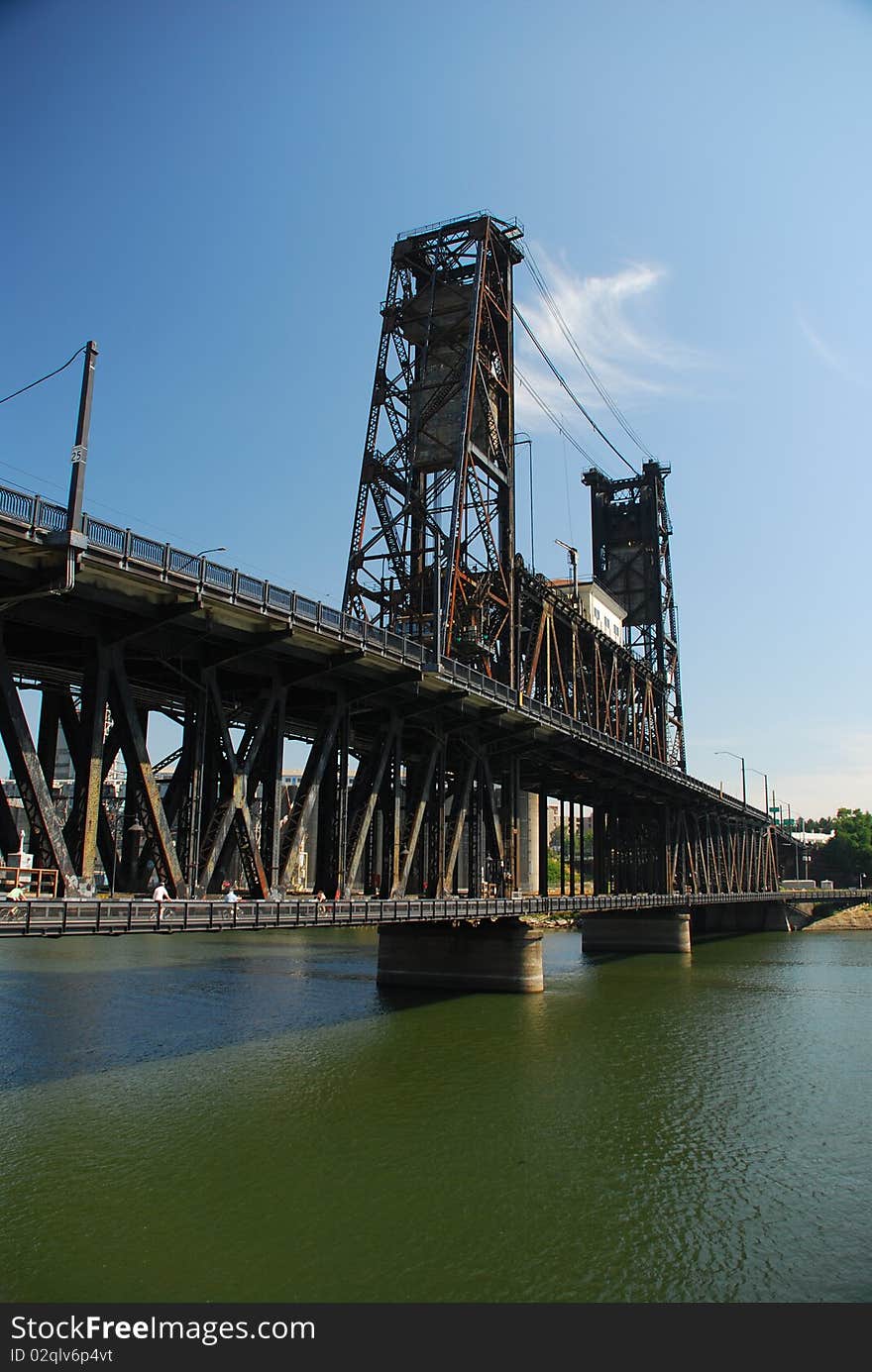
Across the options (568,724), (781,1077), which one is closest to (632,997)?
(568,724)

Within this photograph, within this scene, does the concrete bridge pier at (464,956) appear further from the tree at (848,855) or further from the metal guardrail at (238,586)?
the tree at (848,855)

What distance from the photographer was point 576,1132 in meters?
26.5

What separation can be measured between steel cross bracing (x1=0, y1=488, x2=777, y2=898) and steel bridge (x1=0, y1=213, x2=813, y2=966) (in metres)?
0.09

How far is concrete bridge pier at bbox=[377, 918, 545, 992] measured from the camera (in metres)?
52.0

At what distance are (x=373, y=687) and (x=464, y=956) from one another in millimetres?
19085

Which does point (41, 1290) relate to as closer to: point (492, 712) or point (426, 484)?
point (492, 712)

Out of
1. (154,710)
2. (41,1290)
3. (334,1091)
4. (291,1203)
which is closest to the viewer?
(41,1290)

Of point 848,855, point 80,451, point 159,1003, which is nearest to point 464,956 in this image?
point 159,1003

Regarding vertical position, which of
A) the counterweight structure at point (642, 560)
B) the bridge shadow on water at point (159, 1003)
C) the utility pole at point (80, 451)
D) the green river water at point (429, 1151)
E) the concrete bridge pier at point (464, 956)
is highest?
the counterweight structure at point (642, 560)

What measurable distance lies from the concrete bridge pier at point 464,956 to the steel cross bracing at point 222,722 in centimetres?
244

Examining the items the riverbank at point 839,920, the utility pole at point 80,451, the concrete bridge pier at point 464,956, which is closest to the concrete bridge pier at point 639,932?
the concrete bridge pier at point 464,956

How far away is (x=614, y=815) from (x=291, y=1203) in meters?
76.3

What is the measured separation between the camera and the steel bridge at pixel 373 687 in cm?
2648

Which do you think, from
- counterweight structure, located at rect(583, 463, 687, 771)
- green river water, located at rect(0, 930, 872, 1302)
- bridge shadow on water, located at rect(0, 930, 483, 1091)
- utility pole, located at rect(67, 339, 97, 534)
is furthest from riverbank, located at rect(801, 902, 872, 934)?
utility pole, located at rect(67, 339, 97, 534)
